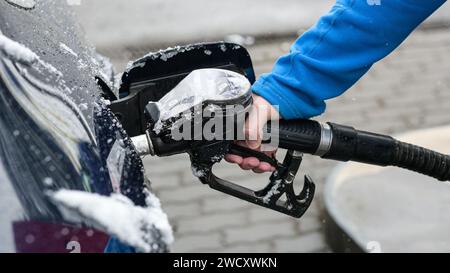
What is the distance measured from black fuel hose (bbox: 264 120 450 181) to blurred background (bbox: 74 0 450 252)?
3.44ft

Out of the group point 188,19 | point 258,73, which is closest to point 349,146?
point 258,73

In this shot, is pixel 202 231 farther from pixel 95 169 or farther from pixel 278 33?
pixel 278 33

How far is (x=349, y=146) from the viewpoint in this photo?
1416mm

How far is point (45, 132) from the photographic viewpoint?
1.06m

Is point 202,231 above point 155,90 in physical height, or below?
below

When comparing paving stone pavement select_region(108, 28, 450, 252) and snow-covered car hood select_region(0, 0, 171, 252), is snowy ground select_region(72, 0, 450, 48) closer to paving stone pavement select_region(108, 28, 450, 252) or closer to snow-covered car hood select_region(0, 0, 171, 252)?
paving stone pavement select_region(108, 28, 450, 252)

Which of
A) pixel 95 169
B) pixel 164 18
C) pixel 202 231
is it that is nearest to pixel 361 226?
pixel 202 231

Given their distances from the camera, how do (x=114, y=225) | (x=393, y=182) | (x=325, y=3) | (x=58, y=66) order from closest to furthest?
(x=114, y=225), (x=58, y=66), (x=393, y=182), (x=325, y=3)

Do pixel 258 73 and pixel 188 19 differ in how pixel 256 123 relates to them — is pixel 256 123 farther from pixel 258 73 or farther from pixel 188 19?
pixel 188 19

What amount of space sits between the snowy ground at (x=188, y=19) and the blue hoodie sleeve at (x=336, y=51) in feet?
13.7

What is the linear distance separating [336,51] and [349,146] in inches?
8.6

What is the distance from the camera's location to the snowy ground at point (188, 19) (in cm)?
573
